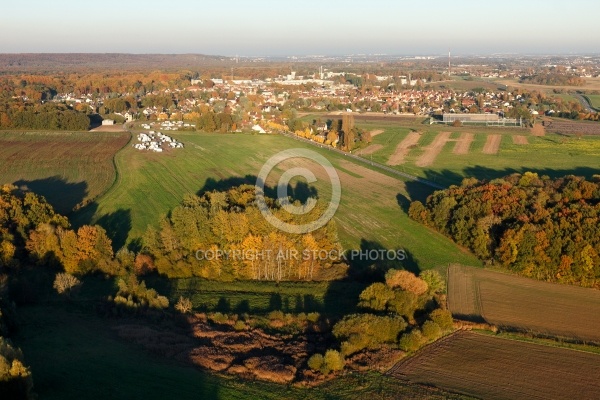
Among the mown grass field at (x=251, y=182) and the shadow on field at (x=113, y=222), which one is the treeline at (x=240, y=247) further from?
the mown grass field at (x=251, y=182)

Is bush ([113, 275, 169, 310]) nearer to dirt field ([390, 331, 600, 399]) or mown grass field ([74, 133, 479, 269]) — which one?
mown grass field ([74, 133, 479, 269])

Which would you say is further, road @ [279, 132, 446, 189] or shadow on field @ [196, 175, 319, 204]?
road @ [279, 132, 446, 189]

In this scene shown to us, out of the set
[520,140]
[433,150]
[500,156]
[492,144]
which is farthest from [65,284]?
[520,140]

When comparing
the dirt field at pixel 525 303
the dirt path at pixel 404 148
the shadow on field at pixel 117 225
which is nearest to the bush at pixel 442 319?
the dirt field at pixel 525 303

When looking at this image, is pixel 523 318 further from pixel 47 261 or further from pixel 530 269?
pixel 47 261

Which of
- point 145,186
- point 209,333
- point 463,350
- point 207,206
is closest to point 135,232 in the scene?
point 207,206

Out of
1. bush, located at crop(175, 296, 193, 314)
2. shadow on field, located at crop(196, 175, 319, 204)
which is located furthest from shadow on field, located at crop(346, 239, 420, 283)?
shadow on field, located at crop(196, 175, 319, 204)

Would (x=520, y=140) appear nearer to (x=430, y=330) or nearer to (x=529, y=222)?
(x=529, y=222)
